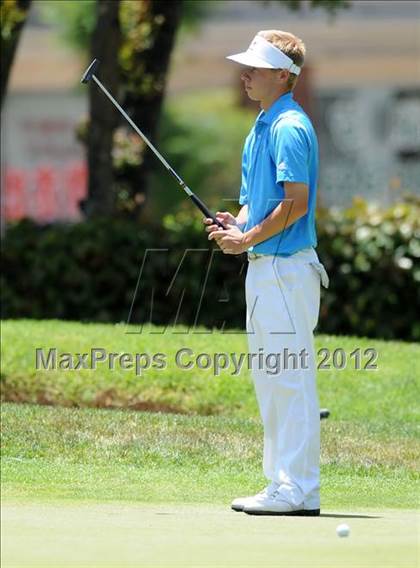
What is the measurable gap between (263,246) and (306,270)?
9.1 inches

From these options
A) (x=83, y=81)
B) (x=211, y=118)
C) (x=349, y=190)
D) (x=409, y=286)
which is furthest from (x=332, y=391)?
(x=349, y=190)

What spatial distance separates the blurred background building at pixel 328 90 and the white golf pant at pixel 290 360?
165 feet

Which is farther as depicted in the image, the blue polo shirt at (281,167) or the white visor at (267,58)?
the white visor at (267,58)

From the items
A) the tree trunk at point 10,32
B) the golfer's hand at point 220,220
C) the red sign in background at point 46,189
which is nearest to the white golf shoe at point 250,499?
the golfer's hand at point 220,220

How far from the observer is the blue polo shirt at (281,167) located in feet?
23.7

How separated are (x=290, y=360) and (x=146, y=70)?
11178 mm

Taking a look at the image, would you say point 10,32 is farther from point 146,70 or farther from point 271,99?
point 271,99

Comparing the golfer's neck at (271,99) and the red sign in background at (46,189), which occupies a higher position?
the golfer's neck at (271,99)

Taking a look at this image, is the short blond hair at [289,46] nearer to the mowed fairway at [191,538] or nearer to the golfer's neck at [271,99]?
the golfer's neck at [271,99]

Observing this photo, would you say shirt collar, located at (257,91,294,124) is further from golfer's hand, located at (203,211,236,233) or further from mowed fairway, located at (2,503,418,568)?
mowed fairway, located at (2,503,418,568)

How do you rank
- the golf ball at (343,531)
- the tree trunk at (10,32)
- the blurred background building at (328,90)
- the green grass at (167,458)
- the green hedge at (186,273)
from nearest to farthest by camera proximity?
1. the golf ball at (343,531)
2. the green grass at (167,458)
3. the green hedge at (186,273)
4. the tree trunk at (10,32)
5. the blurred background building at (328,90)

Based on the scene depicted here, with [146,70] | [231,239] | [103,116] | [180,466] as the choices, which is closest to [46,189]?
[146,70]

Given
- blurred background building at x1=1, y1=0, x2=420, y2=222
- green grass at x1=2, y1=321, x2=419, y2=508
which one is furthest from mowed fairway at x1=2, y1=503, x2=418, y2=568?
blurred background building at x1=1, y1=0, x2=420, y2=222

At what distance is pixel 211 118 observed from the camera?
177 feet
